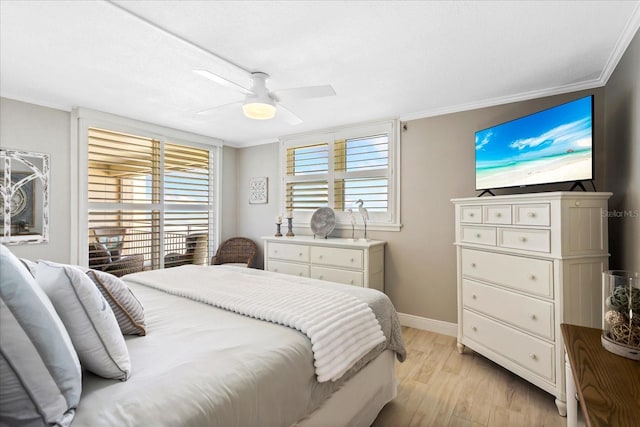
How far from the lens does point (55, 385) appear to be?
2.63 ft

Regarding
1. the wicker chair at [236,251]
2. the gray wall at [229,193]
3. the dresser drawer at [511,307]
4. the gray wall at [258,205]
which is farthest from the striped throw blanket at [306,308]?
the gray wall at [229,193]

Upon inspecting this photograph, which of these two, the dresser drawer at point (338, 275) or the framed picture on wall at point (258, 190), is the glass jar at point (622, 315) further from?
the framed picture on wall at point (258, 190)

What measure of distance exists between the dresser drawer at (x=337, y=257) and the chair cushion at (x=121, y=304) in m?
2.35

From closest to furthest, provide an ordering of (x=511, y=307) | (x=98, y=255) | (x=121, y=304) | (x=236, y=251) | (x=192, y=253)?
1. (x=121, y=304)
2. (x=511, y=307)
3. (x=98, y=255)
4. (x=192, y=253)
5. (x=236, y=251)

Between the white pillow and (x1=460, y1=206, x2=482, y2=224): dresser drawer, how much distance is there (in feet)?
8.44

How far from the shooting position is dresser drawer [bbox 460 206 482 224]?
261 centimetres

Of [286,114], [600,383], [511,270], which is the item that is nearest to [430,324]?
[511,270]

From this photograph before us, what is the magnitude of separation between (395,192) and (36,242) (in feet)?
12.4

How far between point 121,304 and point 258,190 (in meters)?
3.58

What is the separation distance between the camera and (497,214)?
2447mm

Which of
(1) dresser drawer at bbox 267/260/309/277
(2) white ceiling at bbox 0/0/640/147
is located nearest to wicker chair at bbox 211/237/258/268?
(1) dresser drawer at bbox 267/260/309/277

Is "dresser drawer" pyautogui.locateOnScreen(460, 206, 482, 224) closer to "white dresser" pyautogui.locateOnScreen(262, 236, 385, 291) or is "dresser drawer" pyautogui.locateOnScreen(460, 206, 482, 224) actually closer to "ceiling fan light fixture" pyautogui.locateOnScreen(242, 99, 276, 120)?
"white dresser" pyautogui.locateOnScreen(262, 236, 385, 291)

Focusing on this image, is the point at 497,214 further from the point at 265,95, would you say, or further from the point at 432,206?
the point at 265,95

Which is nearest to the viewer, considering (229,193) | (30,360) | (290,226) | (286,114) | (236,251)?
(30,360)
